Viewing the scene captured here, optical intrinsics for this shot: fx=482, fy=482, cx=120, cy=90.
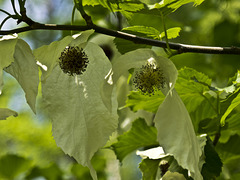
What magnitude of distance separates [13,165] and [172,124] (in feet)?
3.18

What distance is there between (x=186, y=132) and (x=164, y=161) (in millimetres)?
233

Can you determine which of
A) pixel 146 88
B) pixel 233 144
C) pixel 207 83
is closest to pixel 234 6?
pixel 233 144

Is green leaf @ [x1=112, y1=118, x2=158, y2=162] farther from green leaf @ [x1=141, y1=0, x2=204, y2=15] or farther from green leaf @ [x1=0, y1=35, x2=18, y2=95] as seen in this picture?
green leaf @ [x1=0, y1=35, x2=18, y2=95]

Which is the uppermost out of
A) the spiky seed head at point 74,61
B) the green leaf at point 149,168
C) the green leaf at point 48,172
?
the spiky seed head at point 74,61

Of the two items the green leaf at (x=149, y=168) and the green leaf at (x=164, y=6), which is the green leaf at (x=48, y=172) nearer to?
the green leaf at (x=149, y=168)

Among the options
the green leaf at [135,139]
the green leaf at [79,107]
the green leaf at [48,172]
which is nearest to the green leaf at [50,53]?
the green leaf at [79,107]

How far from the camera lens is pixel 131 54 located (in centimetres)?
63

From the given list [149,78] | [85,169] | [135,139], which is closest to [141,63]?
[149,78]

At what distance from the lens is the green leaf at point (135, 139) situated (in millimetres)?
959

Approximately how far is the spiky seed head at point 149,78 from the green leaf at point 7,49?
7.3 inches

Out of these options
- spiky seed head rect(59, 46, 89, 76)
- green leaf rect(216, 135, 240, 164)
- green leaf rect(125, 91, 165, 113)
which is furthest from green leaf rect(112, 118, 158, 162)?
spiky seed head rect(59, 46, 89, 76)

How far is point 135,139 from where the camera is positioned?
96 centimetres

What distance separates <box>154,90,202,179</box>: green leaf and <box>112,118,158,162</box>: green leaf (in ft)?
1.12

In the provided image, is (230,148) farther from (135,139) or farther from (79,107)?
(79,107)
